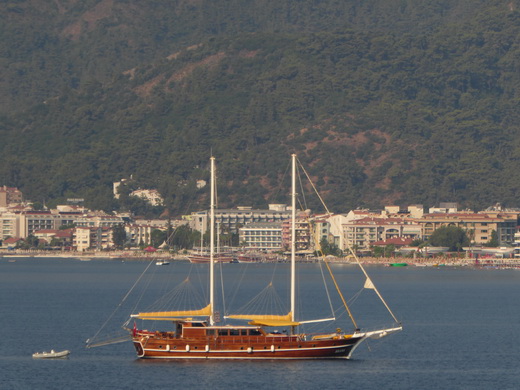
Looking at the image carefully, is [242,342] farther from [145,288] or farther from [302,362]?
[145,288]

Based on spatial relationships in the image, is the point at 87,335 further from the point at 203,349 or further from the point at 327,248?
the point at 327,248

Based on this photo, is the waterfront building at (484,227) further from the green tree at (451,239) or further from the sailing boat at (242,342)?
the sailing boat at (242,342)

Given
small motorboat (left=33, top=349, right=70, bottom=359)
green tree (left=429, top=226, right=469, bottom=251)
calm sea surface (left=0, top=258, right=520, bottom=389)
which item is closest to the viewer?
calm sea surface (left=0, top=258, right=520, bottom=389)

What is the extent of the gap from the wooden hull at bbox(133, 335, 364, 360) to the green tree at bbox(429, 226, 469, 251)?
13106cm

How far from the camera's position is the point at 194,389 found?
52.8 meters

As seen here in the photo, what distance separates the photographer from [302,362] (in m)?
57.2

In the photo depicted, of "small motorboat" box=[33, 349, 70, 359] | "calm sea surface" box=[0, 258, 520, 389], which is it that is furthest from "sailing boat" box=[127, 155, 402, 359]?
"small motorboat" box=[33, 349, 70, 359]

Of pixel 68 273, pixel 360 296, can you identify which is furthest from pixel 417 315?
pixel 68 273

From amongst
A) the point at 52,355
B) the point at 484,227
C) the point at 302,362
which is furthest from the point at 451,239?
the point at 302,362

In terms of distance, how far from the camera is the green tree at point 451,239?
615ft

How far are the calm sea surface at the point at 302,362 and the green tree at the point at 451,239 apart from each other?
67.4 metres

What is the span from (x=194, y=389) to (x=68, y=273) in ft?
320

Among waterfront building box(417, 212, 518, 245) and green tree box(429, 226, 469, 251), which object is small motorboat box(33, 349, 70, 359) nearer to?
green tree box(429, 226, 469, 251)

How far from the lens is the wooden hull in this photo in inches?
2248
